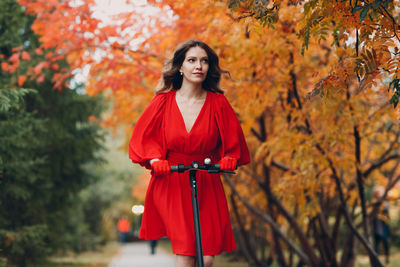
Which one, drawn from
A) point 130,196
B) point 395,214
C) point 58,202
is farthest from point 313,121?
point 130,196

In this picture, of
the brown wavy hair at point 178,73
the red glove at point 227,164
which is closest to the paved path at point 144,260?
the brown wavy hair at point 178,73

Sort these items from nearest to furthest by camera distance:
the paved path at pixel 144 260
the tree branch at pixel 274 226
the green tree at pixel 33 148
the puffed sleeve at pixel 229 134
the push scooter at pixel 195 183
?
the push scooter at pixel 195 183, the puffed sleeve at pixel 229 134, the green tree at pixel 33 148, the tree branch at pixel 274 226, the paved path at pixel 144 260

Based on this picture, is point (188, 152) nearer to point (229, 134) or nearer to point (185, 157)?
point (185, 157)

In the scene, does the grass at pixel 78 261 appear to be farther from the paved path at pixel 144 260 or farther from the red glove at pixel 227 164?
the red glove at pixel 227 164

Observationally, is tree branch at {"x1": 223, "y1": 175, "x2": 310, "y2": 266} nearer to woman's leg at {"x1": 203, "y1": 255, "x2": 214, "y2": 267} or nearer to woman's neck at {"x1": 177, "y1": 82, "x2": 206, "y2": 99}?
woman's neck at {"x1": 177, "y1": 82, "x2": 206, "y2": 99}

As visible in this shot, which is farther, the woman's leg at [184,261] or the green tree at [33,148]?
the green tree at [33,148]

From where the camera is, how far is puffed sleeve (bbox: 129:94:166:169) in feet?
11.6

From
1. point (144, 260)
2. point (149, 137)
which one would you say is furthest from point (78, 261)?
point (149, 137)

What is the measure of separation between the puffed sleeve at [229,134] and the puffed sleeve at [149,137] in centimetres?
43

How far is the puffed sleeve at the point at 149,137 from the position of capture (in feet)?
11.6

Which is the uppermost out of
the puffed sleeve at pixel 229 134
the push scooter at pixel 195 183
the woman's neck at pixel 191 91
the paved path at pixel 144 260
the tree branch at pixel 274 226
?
the woman's neck at pixel 191 91

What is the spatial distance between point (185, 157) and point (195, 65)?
2.30 feet

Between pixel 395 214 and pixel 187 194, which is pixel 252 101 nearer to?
pixel 187 194

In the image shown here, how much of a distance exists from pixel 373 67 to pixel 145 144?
168 centimetres
